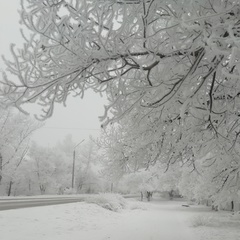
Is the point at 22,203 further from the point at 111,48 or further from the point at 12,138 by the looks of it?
the point at 111,48

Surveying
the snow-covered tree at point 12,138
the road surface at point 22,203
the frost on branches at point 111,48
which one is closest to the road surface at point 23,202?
the road surface at point 22,203

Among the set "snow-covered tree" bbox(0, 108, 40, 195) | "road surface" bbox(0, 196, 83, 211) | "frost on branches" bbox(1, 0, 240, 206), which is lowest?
"road surface" bbox(0, 196, 83, 211)

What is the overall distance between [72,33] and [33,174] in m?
49.6

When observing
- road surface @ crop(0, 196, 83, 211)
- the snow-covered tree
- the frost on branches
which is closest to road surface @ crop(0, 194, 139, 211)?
road surface @ crop(0, 196, 83, 211)

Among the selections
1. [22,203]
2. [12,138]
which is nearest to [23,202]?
[22,203]

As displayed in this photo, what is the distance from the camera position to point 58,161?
56938mm

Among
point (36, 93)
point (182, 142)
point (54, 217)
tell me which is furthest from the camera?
point (54, 217)

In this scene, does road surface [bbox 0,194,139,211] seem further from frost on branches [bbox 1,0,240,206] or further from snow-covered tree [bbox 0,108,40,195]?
frost on branches [bbox 1,0,240,206]

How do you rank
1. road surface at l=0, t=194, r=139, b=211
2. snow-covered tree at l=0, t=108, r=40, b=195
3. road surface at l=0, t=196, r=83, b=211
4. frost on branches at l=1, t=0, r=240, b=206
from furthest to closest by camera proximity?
snow-covered tree at l=0, t=108, r=40, b=195 → road surface at l=0, t=194, r=139, b=211 → road surface at l=0, t=196, r=83, b=211 → frost on branches at l=1, t=0, r=240, b=206

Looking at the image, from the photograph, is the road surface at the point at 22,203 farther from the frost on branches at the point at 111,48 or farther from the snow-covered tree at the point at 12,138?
the frost on branches at the point at 111,48

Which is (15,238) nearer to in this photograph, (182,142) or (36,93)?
(182,142)

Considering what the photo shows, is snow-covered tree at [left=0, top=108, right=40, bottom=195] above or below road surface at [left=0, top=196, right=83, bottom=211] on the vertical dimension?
above

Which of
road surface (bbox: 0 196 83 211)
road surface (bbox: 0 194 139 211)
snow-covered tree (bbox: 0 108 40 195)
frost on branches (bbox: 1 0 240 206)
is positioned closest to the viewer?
frost on branches (bbox: 1 0 240 206)

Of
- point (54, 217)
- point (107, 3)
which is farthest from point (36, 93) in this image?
point (54, 217)
